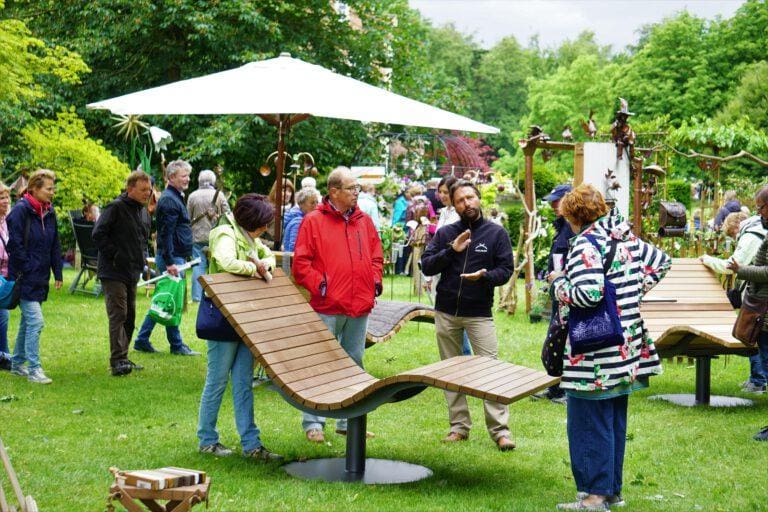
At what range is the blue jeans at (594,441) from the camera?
573 centimetres

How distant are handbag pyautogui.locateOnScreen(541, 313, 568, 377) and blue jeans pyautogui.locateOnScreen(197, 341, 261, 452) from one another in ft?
6.83

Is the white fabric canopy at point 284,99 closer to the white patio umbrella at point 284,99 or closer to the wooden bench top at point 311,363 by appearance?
the white patio umbrella at point 284,99

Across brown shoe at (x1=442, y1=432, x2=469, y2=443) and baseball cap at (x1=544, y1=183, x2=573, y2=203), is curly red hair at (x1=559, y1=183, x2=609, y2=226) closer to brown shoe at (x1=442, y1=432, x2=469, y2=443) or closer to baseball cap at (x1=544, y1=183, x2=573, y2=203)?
brown shoe at (x1=442, y1=432, x2=469, y2=443)

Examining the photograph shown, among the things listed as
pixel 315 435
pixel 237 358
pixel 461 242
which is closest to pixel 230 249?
pixel 237 358

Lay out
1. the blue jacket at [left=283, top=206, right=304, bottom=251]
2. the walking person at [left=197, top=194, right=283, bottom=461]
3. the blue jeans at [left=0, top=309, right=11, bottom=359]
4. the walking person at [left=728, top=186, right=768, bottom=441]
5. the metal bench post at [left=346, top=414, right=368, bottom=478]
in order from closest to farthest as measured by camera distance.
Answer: the metal bench post at [left=346, top=414, right=368, bottom=478], the walking person at [left=197, top=194, right=283, bottom=461], the walking person at [left=728, top=186, right=768, bottom=441], the blue jeans at [left=0, top=309, right=11, bottom=359], the blue jacket at [left=283, top=206, right=304, bottom=251]

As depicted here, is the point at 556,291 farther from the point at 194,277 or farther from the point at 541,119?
the point at 541,119

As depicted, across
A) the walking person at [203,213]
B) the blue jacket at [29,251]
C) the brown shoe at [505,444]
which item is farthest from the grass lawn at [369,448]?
the walking person at [203,213]

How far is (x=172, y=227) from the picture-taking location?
11.3 meters

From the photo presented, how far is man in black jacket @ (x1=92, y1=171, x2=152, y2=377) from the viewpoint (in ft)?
31.2

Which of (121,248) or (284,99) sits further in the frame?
(121,248)

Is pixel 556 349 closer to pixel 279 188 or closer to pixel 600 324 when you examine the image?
pixel 600 324

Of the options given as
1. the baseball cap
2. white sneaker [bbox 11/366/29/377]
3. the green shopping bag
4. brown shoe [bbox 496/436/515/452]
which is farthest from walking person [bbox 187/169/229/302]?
brown shoe [bbox 496/436/515/452]

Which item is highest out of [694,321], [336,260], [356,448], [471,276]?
[336,260]

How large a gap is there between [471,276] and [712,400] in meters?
3.40
